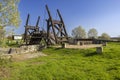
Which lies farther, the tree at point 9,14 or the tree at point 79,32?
the tree at point 79,32

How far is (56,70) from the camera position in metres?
12.7

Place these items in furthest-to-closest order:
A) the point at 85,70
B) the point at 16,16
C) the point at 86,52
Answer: the point at 86,52 < the point at 16,16 < the point at 85,70

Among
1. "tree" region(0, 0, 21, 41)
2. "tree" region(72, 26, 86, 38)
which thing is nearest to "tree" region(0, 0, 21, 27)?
"tree" region(0, 0, 21, 41)

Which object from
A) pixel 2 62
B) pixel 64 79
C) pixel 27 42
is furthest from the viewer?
pixel 27 42

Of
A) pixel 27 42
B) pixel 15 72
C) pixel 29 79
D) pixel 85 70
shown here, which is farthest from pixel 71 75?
pixel 27 42

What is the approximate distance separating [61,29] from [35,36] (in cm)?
628

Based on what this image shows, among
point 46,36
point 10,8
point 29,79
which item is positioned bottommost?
point 29,79

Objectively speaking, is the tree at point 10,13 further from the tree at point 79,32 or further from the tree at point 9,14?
the tree at point 79,32

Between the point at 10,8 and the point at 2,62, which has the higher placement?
the point at 10,8

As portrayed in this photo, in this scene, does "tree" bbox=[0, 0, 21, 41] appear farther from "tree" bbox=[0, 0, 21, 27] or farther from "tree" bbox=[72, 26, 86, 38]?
"tree" bbox=[72, 26, 86, 38]

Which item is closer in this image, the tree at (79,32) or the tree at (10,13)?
the tree at (10,13)

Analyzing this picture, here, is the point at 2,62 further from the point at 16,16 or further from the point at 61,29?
the point at 61,29

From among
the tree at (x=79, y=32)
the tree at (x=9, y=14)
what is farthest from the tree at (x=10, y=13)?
the tree at (x=79, y=32)

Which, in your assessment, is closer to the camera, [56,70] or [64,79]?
[64,79]
